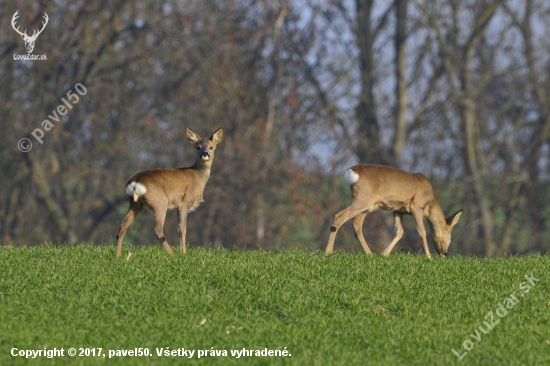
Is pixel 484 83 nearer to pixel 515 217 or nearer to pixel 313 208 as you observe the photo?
pixel 515 217

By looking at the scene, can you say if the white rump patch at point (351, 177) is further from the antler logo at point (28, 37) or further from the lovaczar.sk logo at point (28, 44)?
the antler logo at point (28, 37)

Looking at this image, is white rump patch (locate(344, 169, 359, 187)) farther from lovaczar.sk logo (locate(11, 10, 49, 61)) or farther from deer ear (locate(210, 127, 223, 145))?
lovaczar.sk logo (locate(11, 10, 49, 61))

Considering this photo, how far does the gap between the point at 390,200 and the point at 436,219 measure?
1.04 m

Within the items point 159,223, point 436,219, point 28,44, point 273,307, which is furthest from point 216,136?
point 28,44

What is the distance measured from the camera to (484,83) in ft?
90.6

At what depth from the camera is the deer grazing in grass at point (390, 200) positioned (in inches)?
480

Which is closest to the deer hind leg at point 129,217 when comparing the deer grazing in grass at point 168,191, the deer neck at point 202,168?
the deer grazing in grass at point 168,191

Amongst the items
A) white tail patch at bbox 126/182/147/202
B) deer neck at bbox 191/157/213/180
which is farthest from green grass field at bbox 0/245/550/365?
deer neck at bbox 191/157/213/180

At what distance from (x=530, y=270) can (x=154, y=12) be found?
1621 centimetres

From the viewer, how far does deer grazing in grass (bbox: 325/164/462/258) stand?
40.0 ft

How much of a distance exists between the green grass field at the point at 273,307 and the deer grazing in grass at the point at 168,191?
44 cm

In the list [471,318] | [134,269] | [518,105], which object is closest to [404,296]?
[471,318]

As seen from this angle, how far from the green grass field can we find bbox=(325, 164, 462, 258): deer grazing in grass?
3.38 ft

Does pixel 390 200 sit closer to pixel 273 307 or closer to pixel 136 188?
pixel 136 188
